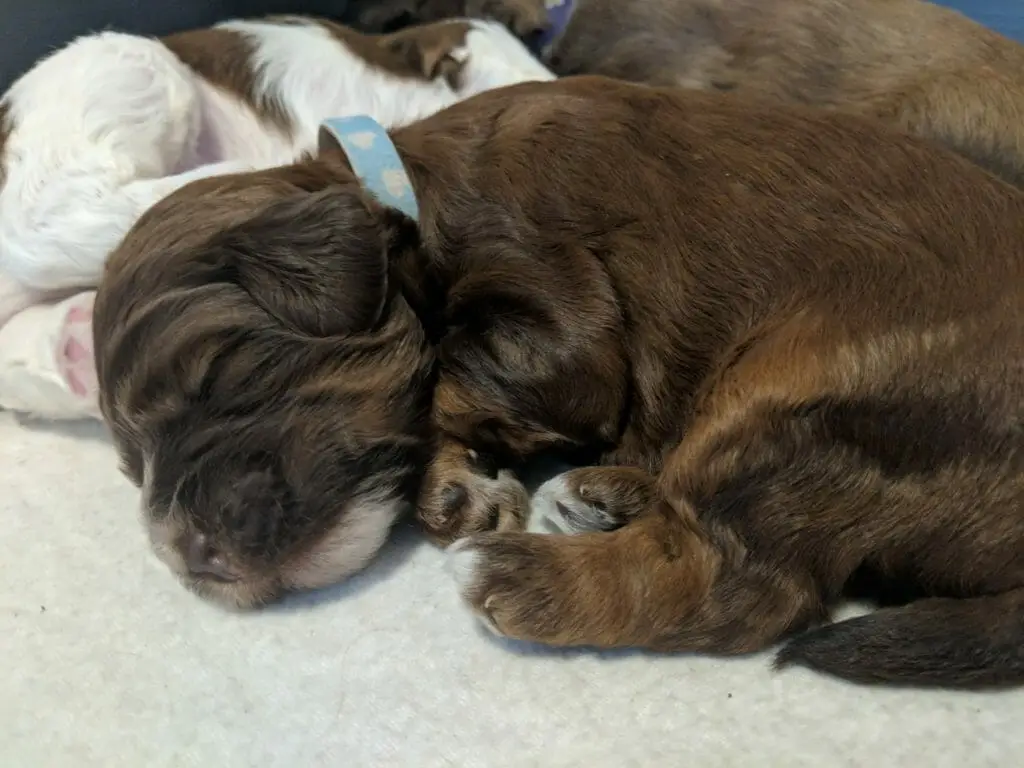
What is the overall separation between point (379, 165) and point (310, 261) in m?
0.31

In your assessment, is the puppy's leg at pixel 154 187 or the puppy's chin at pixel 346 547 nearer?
the puppy's chin at pixel 346 547

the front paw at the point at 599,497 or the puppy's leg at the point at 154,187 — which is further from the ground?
the puppy's leg at the point at 154,187

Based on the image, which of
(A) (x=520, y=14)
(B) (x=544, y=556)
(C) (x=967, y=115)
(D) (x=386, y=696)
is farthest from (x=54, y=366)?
(C) (x=967, y=115)

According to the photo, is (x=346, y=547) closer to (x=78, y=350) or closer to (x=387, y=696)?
(x=387, y=696)

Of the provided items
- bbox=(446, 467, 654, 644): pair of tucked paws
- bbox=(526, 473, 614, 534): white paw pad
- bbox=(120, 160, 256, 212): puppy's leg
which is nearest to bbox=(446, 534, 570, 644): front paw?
bbox=(446, 467, 654, 644): pair of tucked paws

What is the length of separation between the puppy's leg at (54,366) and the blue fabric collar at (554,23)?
149 cm

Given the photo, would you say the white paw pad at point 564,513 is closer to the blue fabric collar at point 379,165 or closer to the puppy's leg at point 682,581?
the puppy's leg at point 682,581

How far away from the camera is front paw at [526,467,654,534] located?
167 cm

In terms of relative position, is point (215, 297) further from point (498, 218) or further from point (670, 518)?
point (670, 518)

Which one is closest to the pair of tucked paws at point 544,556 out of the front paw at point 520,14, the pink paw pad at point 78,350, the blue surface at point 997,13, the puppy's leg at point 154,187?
the pink paw pad at point 78,350

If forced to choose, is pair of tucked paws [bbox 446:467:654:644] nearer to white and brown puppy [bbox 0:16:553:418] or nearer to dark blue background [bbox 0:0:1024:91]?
white and brown puppy [bbox 0:16:553:418]

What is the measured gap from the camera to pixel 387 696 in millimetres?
1520

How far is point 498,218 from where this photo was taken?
1701 millimetres

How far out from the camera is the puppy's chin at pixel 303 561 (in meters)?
1.60
